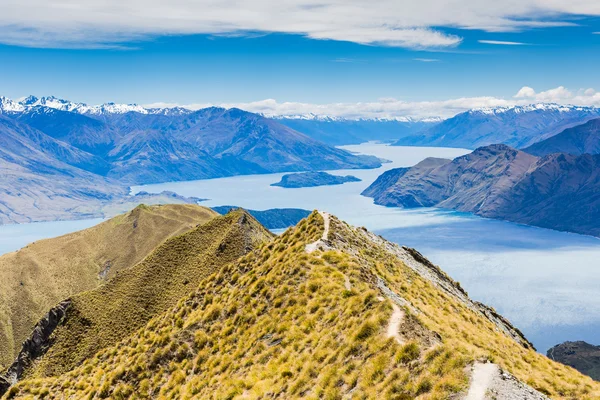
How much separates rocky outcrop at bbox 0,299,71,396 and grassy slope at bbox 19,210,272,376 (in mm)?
1501

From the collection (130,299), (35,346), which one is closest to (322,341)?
(130,299)

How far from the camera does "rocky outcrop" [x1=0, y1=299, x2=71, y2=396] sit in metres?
76.2

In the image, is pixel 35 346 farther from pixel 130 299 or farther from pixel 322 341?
pixel 322 341

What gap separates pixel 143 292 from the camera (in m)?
80.1

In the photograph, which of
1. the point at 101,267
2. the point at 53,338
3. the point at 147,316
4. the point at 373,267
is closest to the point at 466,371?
the point at 373,267

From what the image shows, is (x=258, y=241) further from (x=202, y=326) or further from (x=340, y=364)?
(x=340, y=364)

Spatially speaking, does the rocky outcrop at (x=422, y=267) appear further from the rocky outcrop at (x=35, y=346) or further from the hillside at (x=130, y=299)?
the rocky outcrop at (x=35, y=346)

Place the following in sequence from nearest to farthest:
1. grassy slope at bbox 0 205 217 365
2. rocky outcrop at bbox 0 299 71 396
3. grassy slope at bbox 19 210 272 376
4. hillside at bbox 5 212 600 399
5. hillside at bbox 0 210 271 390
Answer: hillside at bbox 5 212 600 399 → grassy slope at bbox 19 210 272 376 → hillside at bbox 0 210 271 390 → rocky outcrop at bbox 0 299 71 396 → grassy slope at bbox 0 205 217 365

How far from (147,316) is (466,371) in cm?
5999

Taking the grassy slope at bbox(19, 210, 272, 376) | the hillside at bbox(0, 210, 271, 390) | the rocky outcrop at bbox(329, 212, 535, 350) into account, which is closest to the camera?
the rocky outcrop at bbox(329, 212, 535, 350)

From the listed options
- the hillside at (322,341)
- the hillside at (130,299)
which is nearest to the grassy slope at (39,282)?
the hillside at (130,299)

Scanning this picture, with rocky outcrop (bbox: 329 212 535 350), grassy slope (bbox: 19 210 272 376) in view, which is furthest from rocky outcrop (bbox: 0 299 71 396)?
rocky outcrop (bbox: 329 212 535 350)

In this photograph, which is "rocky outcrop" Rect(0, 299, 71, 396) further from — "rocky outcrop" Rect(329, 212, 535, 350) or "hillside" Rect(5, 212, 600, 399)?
"rocky outcrop" Rect(329, 212, 535, 350)

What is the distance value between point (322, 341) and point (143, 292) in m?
56.8
